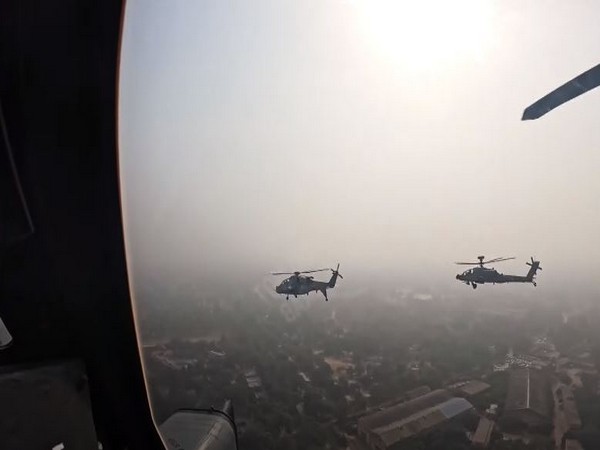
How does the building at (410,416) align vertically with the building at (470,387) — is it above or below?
below

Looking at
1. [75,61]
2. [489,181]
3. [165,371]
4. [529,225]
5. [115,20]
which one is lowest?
[165,371]

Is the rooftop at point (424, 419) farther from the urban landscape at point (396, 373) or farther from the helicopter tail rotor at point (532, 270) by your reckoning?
the helicopter tail rotor at point (532, 270)

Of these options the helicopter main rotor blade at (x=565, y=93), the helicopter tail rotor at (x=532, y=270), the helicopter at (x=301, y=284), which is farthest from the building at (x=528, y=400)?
the helicopter main rotor blade at (x=565, y=93)

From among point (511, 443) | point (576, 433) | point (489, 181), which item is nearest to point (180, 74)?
point (489, 181)

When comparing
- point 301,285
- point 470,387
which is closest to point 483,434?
point 470,387

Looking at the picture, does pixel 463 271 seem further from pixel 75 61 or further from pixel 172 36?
pixel 75 61

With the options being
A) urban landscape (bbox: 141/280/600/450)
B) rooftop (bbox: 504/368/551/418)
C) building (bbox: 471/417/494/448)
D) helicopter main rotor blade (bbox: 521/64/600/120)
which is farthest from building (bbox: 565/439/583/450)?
helicopter main rotor blade (bbox: 521/64/600/120)
